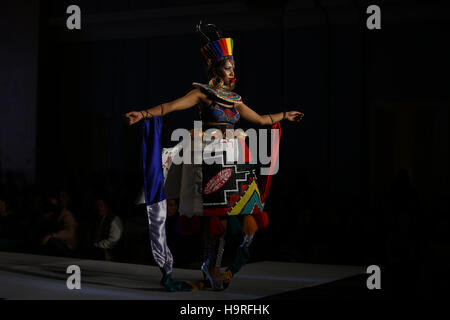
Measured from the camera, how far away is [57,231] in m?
6.52

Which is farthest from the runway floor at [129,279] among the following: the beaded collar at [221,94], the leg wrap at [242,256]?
the beaded collar at [221,94]

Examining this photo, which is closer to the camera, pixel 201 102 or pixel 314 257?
pixel 201 102

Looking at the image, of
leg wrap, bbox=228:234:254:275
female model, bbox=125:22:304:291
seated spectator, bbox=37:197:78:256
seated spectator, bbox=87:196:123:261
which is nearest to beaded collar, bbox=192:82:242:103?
female model, bbox=125:22:304:291

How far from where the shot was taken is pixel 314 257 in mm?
5637

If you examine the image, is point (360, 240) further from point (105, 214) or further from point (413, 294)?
point (105, 214)

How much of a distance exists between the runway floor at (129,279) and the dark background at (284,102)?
602mm

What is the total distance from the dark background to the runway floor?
602mm

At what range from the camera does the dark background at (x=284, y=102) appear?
6.17m

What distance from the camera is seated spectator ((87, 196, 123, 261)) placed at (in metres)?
5.89

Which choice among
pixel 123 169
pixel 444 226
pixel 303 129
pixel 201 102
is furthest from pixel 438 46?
pixel 201 102

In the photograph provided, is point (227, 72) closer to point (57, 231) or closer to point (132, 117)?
point (132, 117)

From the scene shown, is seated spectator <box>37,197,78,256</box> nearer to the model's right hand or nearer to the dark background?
the dark background

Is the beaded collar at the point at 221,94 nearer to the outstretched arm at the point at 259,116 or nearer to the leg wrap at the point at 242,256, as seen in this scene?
the outstretched arm at the point at 259,116
